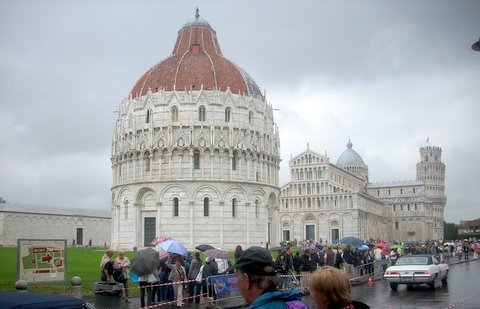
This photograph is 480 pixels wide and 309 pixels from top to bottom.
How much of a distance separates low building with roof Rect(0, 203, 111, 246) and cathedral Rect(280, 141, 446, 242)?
3698cm

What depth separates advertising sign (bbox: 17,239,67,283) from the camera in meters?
16.1

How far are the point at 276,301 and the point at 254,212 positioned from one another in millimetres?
56498

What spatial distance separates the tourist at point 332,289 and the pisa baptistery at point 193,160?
175 feet

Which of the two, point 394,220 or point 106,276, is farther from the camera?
point 394,220

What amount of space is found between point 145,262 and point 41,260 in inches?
131

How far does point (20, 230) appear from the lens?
85.4 meters

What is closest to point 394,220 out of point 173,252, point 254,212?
point 254,212

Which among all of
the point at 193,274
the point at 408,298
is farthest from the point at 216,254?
the point at 408,298

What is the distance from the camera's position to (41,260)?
16.7m

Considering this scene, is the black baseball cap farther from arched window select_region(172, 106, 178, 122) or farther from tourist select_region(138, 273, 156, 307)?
arched window select_region(172, 106, 178, 122)

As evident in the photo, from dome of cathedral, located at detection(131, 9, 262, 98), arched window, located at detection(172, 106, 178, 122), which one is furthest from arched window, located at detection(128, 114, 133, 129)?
arched window, located at detection(172, 106, 178, 122)

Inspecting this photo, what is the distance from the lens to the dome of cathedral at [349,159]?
496 ft

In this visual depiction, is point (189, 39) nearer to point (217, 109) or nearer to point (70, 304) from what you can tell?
point (217, 109)

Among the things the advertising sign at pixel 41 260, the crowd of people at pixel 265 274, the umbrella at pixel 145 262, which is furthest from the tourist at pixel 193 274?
the advertising sign at pixel 41 260
